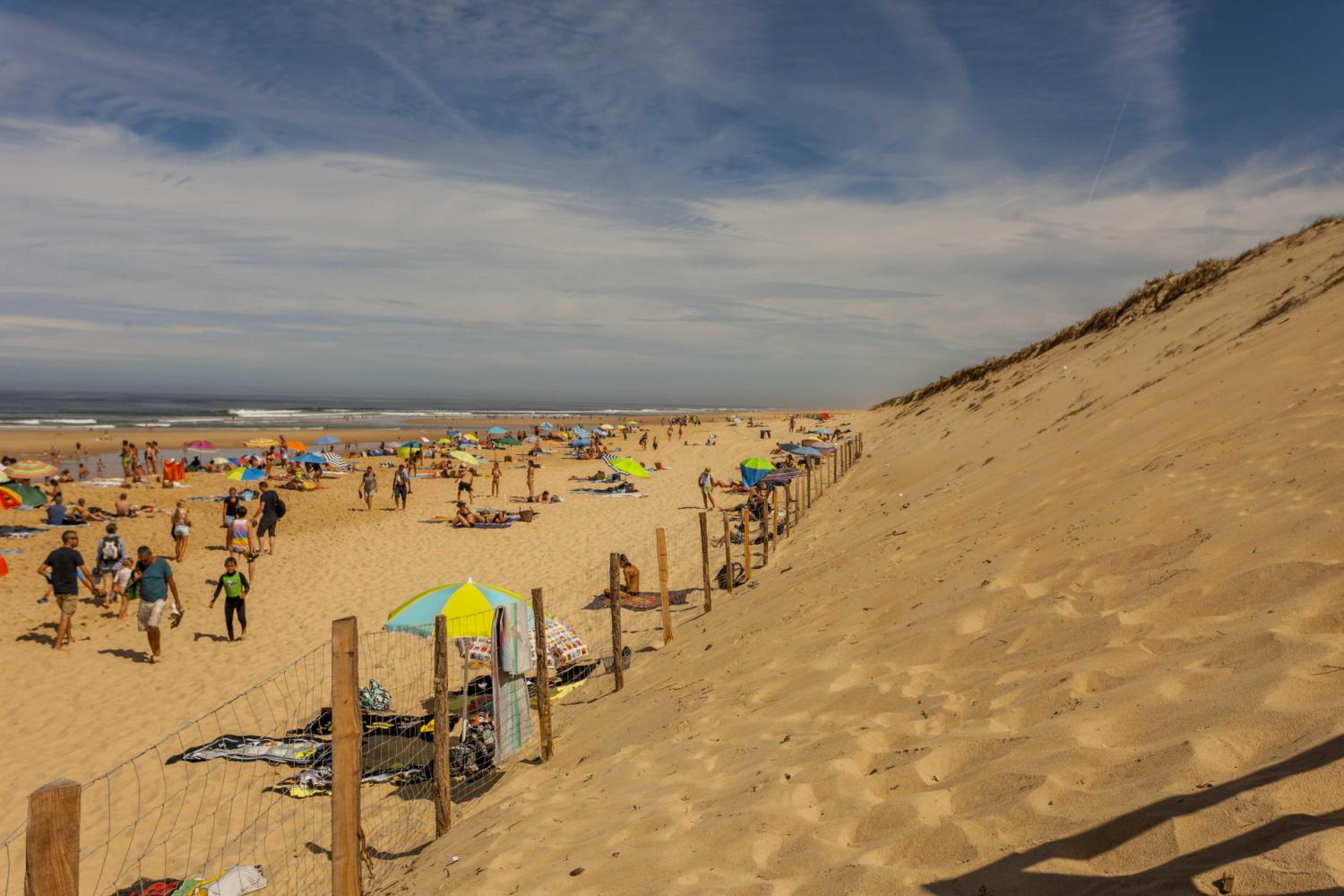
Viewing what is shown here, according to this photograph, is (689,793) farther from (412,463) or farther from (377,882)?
(412,463)

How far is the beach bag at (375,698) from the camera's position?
361 inches

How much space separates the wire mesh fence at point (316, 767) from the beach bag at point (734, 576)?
1070 millimetres

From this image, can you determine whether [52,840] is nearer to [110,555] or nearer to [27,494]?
[110,555]

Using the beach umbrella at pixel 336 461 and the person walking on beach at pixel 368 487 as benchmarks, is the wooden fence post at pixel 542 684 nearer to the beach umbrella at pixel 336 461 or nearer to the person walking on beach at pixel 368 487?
the person walking on beach at pixel 368 487

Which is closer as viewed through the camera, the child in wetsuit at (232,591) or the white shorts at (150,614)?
the white shorts at (150,614)

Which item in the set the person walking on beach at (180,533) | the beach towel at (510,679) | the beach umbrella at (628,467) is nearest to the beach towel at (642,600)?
the beach towel at (510,679)

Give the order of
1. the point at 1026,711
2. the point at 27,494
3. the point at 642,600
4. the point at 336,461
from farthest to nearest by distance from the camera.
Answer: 1. the point at 336,461
2. the point at 27,494
3. the point at 642,600
4. the point at 1026,711

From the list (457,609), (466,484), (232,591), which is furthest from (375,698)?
(466,484)

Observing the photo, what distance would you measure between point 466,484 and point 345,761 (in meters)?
21.1

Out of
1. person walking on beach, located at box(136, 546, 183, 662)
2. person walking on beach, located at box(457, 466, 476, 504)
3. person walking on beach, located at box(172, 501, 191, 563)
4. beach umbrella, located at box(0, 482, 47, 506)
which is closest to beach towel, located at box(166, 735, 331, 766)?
person walking on beach, located at box(136, 546, 183, 662)

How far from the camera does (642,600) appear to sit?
520 inches

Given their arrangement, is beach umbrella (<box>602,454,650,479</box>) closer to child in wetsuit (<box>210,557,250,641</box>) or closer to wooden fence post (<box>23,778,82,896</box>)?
child in wetsuit (<box>210,557,250,641</box>)

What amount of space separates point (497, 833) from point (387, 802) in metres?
2.47

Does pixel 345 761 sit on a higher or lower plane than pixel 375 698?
higher
